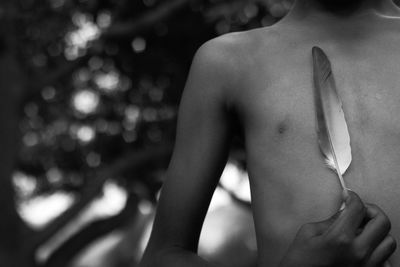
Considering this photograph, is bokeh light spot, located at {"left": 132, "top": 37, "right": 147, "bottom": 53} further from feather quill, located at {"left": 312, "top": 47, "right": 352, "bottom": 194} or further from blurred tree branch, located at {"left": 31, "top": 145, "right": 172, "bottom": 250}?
feather quill, located at {"left": 312, "top": 47, "right": 352, "bottom": 194}

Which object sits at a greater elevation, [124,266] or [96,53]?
[96,53]

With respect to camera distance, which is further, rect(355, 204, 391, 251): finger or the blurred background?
the blurred background

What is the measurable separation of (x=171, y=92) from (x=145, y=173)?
1584 millimetres

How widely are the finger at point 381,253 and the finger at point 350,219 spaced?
0.06 m

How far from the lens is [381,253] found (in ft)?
5.95

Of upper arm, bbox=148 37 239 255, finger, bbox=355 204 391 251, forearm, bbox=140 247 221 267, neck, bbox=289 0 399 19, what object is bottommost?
forearm, bbox=140 247 221 267

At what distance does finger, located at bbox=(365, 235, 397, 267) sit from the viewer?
5.95 feet

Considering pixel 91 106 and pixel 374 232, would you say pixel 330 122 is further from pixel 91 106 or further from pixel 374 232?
pixel 91 106

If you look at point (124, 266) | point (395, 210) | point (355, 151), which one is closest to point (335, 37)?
point (355, 151)

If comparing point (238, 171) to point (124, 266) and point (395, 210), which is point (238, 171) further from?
point (124, 266)

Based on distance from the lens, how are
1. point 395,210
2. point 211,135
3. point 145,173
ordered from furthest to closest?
point 145,173 < point 211,135 < point 395,210

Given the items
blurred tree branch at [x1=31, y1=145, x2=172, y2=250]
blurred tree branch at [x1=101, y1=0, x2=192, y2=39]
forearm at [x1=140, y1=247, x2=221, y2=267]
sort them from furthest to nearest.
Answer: blurred tree branch at [x1=31, y1=145, x2=172, y2=250], blurred tree branch at [x1=101, y1=0, x2=192, y2=39], forearm at [x1=140, y1=247, x2=221, y2=267]

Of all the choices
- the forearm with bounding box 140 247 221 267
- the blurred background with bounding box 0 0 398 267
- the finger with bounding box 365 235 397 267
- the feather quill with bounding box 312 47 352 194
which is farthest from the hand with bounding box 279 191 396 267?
the blurred background with bounding box 0 0 398 267

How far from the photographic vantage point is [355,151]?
199 centimetres
